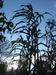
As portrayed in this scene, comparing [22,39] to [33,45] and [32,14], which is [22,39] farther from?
[32,14]

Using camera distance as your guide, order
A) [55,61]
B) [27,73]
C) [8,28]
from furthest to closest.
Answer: [55,61]
[27,73]
[8,28]

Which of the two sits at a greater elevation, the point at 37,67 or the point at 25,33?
the point at 25,33

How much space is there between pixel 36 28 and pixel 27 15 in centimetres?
66

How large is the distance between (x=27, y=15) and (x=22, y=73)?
2.42 metres

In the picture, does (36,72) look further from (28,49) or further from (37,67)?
(28,49)

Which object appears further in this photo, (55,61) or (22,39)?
(55,61)

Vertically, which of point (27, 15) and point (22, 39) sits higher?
point (27, 15)

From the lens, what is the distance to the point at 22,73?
884cm

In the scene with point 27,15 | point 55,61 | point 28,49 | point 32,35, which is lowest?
point 55,61

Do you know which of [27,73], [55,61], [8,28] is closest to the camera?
[8,28]

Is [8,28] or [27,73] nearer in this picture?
[8,28]

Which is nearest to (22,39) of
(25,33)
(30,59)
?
(25,33)

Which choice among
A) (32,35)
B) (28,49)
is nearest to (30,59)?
(28,49)

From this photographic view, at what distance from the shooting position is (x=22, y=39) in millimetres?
8773
